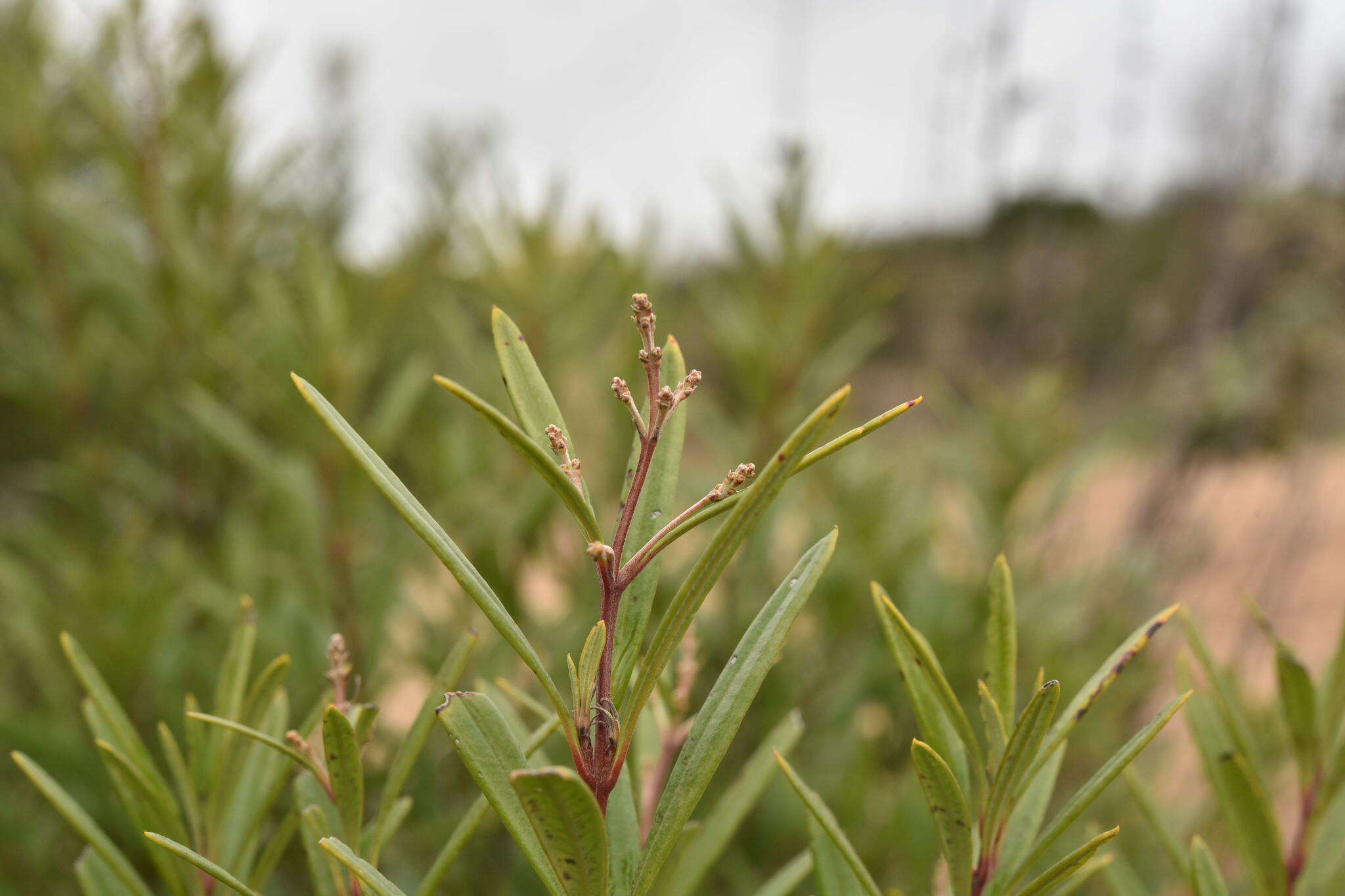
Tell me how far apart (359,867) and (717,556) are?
0.13 m

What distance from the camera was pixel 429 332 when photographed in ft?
5.63

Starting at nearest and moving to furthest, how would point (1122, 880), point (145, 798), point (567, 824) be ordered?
point (567, 824) < point (145, 798) < point (1122, 880)

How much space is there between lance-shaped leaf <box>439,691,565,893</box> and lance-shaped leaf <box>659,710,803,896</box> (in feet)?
0.42

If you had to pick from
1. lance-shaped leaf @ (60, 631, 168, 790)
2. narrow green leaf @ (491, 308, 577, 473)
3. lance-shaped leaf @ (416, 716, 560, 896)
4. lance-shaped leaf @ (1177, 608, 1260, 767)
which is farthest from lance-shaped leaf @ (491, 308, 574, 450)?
lance-shaped leaf @ (1177, 608, 1260, 767)

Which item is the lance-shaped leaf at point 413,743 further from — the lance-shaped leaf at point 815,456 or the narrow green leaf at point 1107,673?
the narrow green leaf at point 1107,673

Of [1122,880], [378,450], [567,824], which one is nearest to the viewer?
[567,824]

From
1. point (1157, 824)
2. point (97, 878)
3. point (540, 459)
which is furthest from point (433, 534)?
point (1157, 824)

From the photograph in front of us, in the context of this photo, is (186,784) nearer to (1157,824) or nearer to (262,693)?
(262,693)

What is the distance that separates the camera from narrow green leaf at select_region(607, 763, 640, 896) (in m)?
0.32

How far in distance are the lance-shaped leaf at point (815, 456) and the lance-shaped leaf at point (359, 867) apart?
0.13 metres

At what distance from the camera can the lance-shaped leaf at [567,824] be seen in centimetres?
24

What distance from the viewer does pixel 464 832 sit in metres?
0.32

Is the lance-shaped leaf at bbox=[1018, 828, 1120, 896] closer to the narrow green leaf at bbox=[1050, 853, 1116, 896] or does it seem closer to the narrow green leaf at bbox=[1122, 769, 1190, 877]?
the narrow green leaf at bbox=[1050, 853, 1116, 896]

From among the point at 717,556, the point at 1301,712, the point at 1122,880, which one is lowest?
the point at 1122,880
